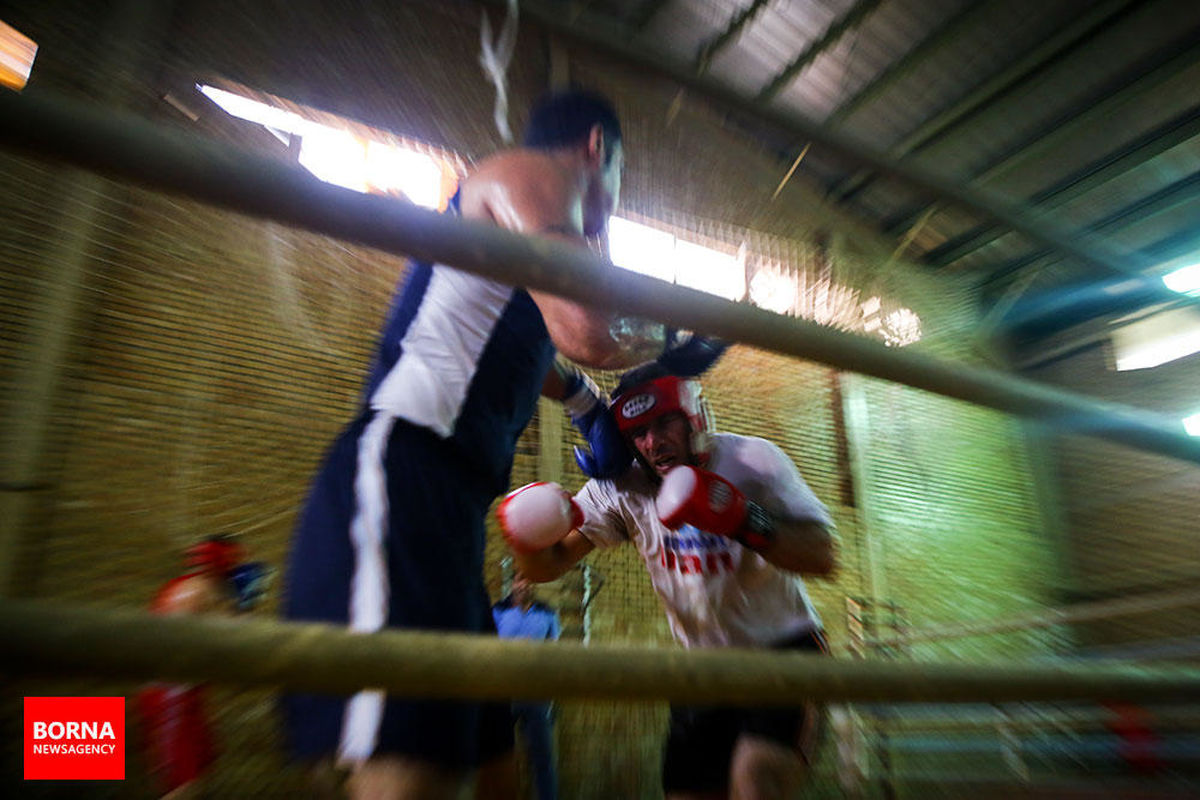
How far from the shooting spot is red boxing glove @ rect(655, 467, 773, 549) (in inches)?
56.2

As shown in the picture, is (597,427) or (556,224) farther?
(597,427)

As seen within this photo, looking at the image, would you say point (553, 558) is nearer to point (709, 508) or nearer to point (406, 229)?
point (709, 508)

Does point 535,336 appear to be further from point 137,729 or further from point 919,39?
point 919,39

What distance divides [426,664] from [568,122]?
3.67 ft

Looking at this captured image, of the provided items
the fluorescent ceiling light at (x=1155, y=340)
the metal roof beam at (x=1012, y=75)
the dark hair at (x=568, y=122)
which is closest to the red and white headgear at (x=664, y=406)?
the dark hair at (x=568, y=122)

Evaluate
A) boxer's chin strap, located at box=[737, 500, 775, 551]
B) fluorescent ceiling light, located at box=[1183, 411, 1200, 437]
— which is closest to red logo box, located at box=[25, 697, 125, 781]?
boxer's chin strap, located at box=[737, 500, 775, 551]

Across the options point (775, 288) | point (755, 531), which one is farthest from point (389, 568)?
point (775, 288)

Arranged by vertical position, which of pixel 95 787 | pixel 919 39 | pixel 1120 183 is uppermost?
pixel 919 39

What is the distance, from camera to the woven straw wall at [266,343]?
2213mm

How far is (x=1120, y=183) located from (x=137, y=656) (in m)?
6.43

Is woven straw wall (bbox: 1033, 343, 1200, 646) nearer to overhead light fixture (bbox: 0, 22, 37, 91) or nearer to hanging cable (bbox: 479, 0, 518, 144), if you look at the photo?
hanging cable (bbox: 479, 0, 518, 144)

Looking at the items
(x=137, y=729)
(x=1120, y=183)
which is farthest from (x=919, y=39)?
(x=137, y=729)

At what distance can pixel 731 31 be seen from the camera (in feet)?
12.8

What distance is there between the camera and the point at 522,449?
329cm
